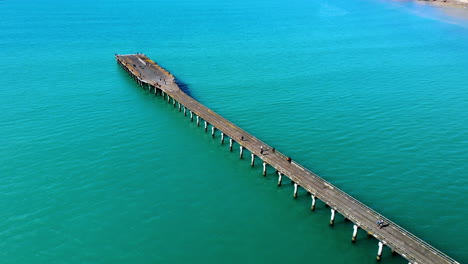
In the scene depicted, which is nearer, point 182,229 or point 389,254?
point 389,254

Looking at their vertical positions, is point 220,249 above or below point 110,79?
below

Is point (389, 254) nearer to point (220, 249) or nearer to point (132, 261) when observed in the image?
point (220, 249)

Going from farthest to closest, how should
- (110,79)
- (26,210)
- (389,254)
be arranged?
1. (110,79)
2. (26,210)
3. (389,254)

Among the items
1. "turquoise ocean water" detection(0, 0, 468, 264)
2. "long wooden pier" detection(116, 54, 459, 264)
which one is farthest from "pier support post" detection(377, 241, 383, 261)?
"turquoise ocean water" detection(0, 0, 468, 264)

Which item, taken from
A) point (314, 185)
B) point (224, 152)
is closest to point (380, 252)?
point (314, 185)

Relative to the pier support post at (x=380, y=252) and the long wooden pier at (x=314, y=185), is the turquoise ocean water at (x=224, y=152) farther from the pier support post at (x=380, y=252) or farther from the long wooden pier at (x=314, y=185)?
the long wooden pier at (x=314, y=185)

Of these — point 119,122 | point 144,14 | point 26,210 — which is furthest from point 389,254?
point 144,14

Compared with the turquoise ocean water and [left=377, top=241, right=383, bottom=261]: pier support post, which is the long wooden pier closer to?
[left=377, top=241, right=383, bottom=261]: pier support post
